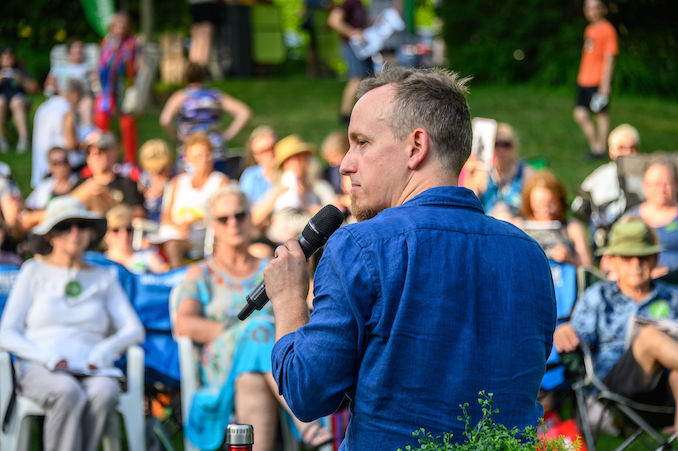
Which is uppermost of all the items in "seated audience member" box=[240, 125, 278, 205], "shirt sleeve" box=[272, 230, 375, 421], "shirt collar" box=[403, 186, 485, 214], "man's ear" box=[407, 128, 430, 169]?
"man's ear" box=[407, 128, 430, 169]

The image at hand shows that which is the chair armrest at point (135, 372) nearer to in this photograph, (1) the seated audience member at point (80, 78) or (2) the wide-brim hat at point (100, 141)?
(2) the wide-brim hat at point (100, 141)

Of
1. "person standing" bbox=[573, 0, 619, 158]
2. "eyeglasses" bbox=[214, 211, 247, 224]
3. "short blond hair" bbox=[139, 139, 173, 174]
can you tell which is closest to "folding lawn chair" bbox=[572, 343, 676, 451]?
"eyeglasses" bbox=[214, 211, 247, 224]

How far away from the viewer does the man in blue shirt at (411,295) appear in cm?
210

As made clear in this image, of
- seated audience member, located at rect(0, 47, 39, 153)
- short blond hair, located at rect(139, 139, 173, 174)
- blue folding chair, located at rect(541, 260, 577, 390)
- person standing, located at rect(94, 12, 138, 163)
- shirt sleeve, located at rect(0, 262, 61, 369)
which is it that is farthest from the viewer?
seated audience member, located at rect(0, 47, 39, 153)

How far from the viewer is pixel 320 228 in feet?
7.88

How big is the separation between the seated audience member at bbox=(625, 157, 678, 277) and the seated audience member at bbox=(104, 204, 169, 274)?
3.45 metres

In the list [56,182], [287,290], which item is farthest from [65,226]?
[287,290]

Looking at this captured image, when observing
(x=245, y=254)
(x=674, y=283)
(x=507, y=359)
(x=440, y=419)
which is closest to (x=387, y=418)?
(x=440, y=419)

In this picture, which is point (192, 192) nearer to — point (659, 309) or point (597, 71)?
point (659, 309)

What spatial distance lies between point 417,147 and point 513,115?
535 inches

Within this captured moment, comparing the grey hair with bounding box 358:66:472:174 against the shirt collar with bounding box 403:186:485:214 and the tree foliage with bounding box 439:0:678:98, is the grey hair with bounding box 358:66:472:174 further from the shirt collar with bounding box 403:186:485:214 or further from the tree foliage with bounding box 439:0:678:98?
the tree foliage with bounding box 439:0:678:98

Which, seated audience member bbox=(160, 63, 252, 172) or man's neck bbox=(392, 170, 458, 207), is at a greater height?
man's neck bbox=(392, 170, 458, 207)

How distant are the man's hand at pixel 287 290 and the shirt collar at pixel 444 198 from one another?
0.29m

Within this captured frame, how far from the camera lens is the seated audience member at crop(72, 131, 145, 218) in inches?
330
